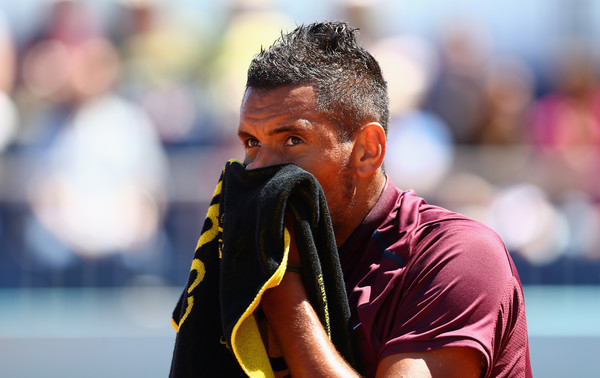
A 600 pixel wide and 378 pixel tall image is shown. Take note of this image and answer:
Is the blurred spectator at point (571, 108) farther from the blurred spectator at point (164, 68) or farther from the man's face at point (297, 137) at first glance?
the man's face at point (297, 137)

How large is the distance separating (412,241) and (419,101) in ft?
14.9

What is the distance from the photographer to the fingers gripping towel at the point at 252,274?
7.62 ft

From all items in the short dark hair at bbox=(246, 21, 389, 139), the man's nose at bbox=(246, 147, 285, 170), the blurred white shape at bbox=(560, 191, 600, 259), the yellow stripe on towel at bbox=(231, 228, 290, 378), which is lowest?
the blurred white shape at bbox=(560, 191, 600, 259)

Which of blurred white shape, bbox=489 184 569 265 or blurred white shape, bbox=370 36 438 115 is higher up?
blurred white shape, bbox=370 36 438 115

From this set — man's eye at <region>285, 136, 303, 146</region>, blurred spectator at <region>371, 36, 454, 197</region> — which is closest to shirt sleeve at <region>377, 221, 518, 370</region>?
man's eye at <region>285, 136, 303, 146</region>

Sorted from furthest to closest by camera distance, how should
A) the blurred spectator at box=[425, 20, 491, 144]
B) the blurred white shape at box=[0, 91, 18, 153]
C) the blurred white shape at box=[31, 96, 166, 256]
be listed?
the blurred spectator at box=[425, 20, 491, 144] → the blurred white shape at box=[0, 91, 18, 153] → the blurred white shape at box=[31, 96, 166, 256]

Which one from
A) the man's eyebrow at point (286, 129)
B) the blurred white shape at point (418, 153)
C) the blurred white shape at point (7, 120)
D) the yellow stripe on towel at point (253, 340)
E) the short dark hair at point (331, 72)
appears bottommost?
the yellow stripe on towel at point (253, 340)

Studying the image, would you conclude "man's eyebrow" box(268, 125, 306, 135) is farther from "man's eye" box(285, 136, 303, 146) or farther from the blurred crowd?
the blurred crowd

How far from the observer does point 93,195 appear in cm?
626

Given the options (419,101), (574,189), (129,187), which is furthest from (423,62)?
(129,187)

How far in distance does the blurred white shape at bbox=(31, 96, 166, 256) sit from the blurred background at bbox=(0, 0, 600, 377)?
12 millimetres

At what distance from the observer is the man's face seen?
2.61 meters

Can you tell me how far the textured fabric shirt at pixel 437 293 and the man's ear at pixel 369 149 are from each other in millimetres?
191

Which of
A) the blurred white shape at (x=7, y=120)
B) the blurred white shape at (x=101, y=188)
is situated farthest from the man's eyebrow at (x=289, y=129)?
the blurred white shape at (x=7, y=120)
